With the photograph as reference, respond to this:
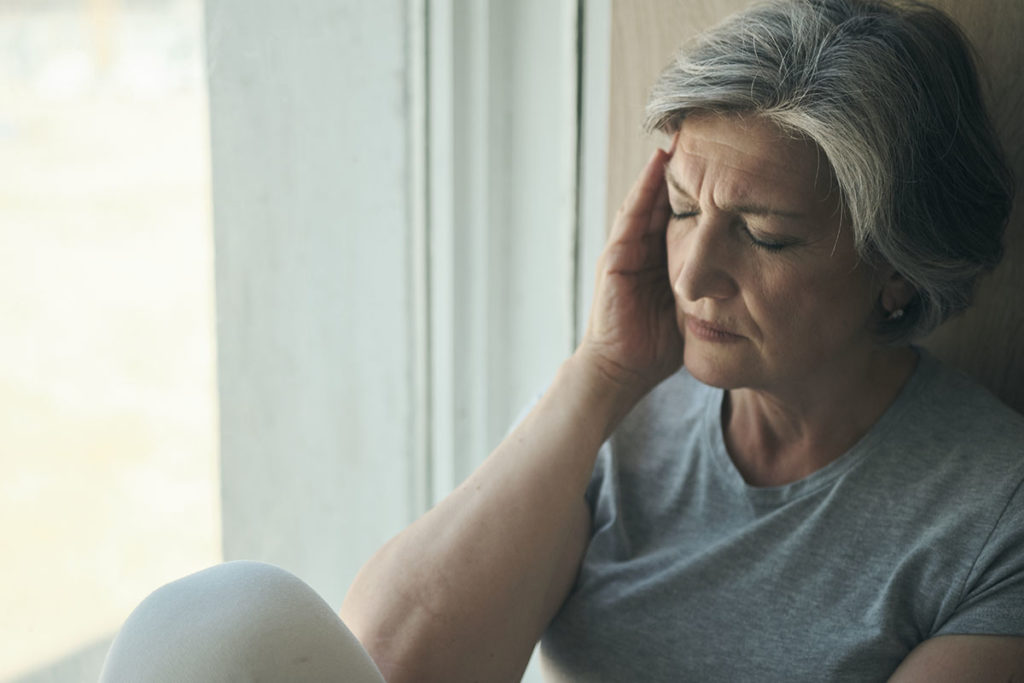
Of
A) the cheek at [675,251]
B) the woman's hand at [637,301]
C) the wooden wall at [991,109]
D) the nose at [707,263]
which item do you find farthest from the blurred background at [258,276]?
the nose at [707,263]

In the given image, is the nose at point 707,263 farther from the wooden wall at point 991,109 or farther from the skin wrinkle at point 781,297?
the wooden wall at point 991,109

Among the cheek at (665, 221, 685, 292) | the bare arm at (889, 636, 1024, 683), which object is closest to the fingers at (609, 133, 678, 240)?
the cheek at (665, 221, 685, 292)

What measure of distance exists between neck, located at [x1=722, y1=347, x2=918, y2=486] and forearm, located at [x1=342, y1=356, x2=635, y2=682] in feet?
0.71

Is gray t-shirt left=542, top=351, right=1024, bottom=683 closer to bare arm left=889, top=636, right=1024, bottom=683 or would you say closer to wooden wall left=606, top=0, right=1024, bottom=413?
bare arm left=889, top=636, right=1024, bottom=683

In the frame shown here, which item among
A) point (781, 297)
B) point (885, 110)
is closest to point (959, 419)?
point (781, 297)

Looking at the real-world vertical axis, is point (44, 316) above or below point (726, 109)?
below

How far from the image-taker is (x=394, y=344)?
1.87 meters

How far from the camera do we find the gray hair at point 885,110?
109cm

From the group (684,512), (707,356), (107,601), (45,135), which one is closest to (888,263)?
(707,356)

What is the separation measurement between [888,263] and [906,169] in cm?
13

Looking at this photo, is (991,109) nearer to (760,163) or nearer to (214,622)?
(760,163)

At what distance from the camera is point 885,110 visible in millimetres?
1096

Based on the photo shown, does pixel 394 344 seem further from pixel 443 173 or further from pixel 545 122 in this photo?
pixel 545 122

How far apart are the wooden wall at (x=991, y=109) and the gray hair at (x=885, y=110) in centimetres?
12
